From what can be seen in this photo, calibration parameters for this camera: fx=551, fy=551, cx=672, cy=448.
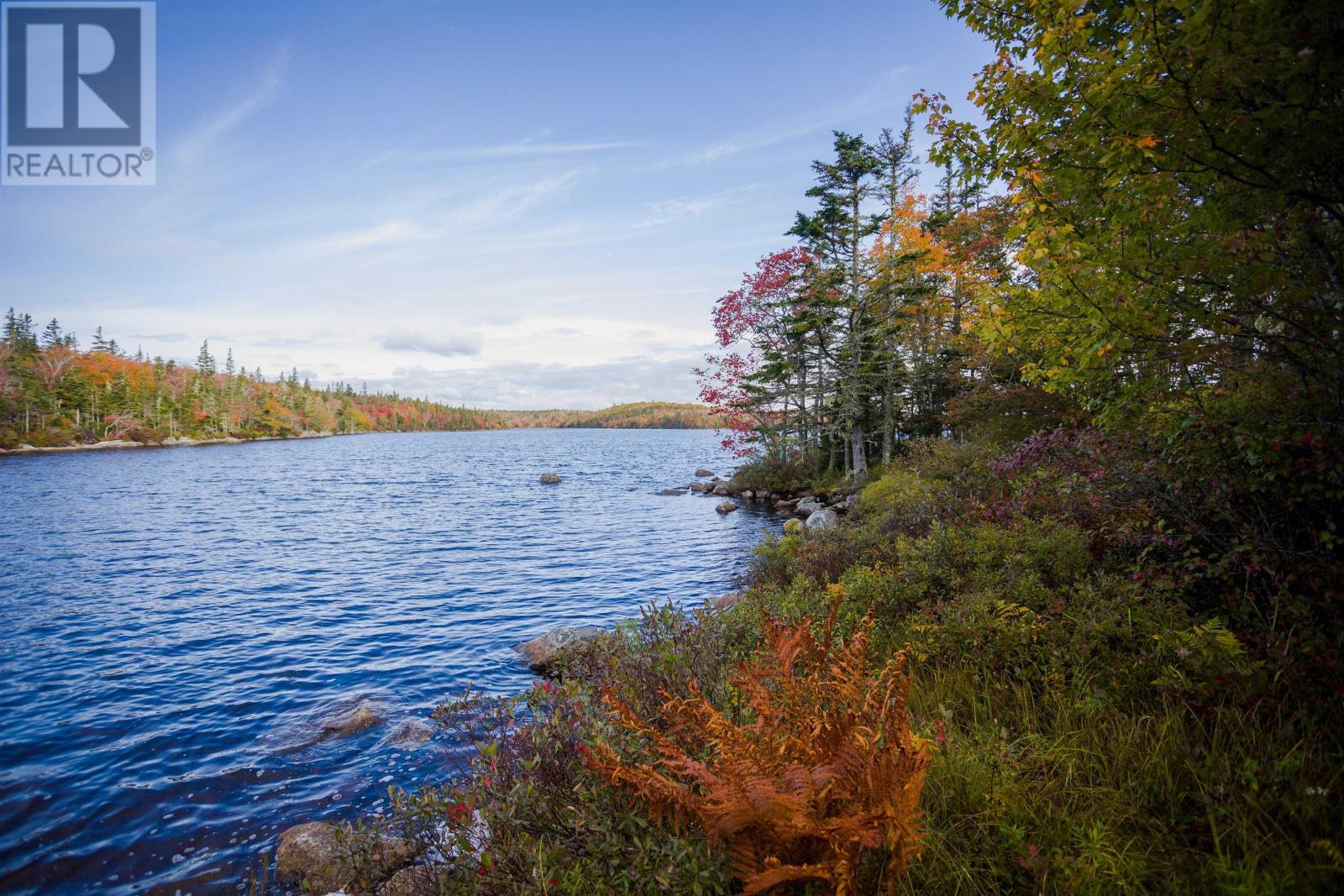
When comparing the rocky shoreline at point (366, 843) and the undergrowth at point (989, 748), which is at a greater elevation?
the undergrowth at point (989, 748)

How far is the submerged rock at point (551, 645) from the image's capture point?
9.72 meters

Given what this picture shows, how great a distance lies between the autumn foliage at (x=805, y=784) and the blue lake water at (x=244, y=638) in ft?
17.6

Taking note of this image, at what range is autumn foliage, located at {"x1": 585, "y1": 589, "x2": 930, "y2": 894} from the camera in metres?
2.45

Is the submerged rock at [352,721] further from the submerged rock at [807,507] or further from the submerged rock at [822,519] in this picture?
the submerged rock at [807,507]

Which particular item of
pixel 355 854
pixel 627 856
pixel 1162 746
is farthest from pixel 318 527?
pixel 1162 746

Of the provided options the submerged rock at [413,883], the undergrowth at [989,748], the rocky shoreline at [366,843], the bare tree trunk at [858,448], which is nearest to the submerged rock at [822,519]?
the rocky shoreline at [366,843]

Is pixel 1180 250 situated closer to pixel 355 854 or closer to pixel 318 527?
pixel 355 854

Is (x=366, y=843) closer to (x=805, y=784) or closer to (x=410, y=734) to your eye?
(x=805, y=784)

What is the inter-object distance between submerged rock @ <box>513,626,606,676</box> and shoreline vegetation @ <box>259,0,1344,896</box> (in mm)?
3167

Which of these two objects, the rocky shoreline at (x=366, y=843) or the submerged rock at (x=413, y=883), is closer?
the submerged rock at (x=413, y=883)

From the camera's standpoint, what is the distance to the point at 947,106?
16.4 feet

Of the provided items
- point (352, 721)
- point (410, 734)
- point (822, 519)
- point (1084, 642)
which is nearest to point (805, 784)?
point (1084, 642)

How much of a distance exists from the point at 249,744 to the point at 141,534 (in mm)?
20153

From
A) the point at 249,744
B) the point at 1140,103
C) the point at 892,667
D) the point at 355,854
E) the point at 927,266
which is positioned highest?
the point at 927,266
